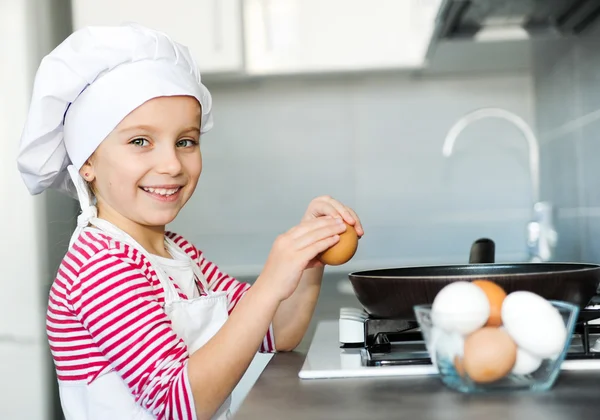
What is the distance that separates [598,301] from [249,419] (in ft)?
1.90

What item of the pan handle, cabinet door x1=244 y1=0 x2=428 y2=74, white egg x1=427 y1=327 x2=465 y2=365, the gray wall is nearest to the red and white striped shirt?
white egg x1=427 y1=327 x2=465 y2=365

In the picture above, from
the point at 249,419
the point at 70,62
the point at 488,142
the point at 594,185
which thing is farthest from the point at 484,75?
the point at 249,419

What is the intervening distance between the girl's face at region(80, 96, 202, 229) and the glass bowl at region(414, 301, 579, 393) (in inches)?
20.1

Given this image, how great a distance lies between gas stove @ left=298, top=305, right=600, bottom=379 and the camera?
31.2 inches

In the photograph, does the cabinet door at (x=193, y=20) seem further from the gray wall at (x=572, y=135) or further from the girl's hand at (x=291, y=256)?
the girl's hand at (x=291, y=256)

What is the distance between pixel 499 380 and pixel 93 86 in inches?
27.2

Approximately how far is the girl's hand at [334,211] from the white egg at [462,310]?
30 centimetres

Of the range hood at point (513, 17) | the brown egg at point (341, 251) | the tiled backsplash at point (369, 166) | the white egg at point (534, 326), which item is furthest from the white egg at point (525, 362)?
the tiled backsplash at point (369, 166)

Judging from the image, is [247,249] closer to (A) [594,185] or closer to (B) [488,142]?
(B) [488,142]

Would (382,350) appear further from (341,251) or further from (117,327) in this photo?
(117,327)

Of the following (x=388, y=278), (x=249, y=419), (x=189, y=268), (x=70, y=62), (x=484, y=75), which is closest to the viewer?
(x=249, y=419)

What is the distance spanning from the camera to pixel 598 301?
39.3 inches

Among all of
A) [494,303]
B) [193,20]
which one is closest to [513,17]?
[193,20]

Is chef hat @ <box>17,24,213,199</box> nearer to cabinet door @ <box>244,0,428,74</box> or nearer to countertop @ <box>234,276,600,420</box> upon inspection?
countertop @ <box>234,276,600,420</box>
